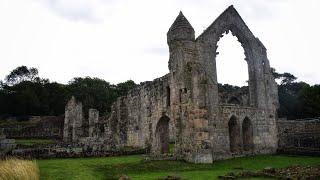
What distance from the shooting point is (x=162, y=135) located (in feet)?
80.8

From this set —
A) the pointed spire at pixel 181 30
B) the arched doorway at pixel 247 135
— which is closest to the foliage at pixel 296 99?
the arched doorway at pixel 247 135

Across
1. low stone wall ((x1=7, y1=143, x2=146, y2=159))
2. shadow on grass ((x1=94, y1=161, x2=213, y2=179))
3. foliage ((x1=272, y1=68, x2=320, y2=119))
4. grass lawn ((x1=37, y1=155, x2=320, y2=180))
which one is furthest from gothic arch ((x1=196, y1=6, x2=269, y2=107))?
foliage ((x1=272, y1=68, x2=320, y2=119))

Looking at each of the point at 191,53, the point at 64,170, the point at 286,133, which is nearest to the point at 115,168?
the point at 64,170

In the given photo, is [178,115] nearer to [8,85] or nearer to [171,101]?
[171,101]

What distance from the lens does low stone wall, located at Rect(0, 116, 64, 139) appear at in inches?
1721

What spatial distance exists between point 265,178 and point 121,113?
1913 cm

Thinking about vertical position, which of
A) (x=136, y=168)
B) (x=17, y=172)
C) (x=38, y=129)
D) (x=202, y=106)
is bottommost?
(x=136, y=168)

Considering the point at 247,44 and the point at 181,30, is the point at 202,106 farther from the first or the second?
the point at 247,44

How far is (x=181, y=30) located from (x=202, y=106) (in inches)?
182

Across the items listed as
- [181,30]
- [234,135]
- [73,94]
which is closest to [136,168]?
[181,30]

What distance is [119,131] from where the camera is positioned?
105 feet

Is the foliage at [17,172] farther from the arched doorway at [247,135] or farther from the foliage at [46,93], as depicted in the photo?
the foliage at [46,93]

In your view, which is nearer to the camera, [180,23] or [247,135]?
[180,23]

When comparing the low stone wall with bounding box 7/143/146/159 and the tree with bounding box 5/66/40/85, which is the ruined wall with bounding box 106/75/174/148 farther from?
the tree with bounding box 5/66/40/85
